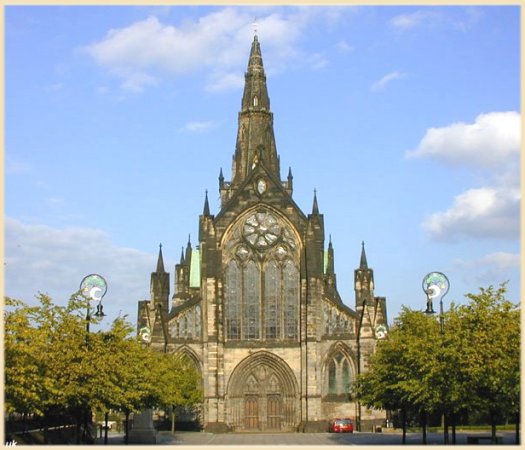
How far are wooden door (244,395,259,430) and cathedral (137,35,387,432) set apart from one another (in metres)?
0.08

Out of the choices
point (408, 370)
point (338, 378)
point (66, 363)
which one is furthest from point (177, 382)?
point (66, 363)

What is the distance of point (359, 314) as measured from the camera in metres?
73.4

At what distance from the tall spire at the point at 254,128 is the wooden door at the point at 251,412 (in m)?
20.4

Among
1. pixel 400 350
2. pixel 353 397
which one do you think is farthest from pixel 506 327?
pixel 353 397

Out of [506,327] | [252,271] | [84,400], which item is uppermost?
[252,271]

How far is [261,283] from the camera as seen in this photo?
73.8 meters

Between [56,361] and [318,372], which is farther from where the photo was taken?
[318,372]

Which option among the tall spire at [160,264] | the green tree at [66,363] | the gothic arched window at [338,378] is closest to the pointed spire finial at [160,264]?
the tall spire at [160,264]

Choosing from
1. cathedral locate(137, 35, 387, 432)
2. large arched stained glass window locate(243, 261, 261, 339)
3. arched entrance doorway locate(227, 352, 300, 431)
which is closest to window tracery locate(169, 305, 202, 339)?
cathedral locate(137, 35, 387, 432)

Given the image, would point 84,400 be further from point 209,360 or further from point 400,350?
point 209,360

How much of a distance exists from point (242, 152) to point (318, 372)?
22935mm

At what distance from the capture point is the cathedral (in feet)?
235

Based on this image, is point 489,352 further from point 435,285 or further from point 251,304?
point 251,304

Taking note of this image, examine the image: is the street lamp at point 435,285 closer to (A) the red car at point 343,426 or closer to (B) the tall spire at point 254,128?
(A) the red car at point 343,426
